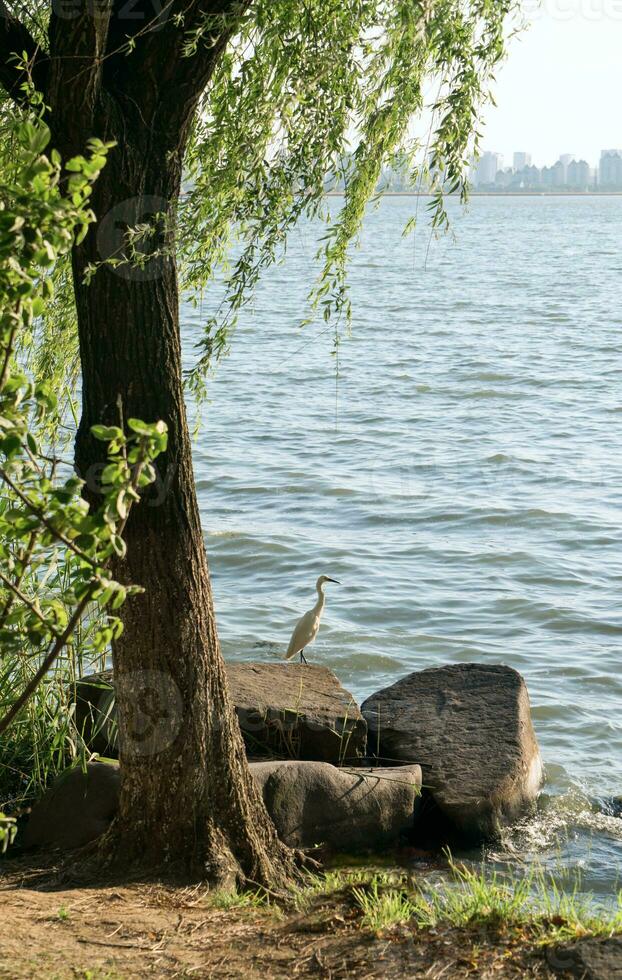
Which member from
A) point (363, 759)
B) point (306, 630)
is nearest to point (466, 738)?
point (363, 759)

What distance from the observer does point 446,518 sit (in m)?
13.2

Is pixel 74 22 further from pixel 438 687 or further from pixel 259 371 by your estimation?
pixel 259 371

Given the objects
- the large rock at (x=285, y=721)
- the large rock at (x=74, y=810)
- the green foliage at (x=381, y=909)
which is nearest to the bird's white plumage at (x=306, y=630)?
the large rock at (x=285, y=721)

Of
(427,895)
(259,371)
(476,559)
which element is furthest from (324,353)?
(427,895)

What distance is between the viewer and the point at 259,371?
23438mm

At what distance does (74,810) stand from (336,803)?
4.54ft

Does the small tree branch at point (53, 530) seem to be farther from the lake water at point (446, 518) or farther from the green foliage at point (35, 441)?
the lake water at point (446, 518)

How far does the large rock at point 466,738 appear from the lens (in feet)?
21.2

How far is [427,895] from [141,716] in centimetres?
186

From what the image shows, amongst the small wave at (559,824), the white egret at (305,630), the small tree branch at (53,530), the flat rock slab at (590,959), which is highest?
the small tree branch at (53,530)

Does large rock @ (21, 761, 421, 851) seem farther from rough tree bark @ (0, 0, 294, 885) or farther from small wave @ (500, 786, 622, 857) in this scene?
small wave @ (500, 786, 622, 857)

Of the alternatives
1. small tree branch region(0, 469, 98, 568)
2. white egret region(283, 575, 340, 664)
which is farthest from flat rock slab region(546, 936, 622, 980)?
white egret region(283, 575, 340, 664)

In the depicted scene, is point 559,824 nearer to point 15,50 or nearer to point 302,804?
point 302,804

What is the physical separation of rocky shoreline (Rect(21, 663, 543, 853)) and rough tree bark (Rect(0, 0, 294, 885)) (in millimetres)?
669
